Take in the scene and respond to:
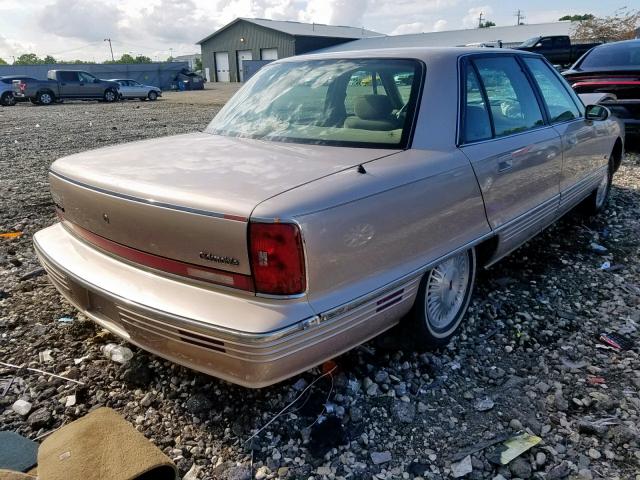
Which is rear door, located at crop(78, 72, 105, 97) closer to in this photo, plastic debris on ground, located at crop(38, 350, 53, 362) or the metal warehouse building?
the metal warehouse building

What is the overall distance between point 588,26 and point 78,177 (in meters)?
36.3

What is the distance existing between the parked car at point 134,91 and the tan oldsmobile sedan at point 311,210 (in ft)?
88.8

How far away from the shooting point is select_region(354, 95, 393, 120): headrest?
275 centimetres

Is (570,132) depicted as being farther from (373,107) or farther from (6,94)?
(6,94)

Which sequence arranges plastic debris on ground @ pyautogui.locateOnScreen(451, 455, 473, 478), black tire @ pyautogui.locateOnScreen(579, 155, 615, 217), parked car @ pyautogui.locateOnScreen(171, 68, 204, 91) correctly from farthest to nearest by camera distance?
parked car @ pyautogui.locateOnScreen(171, 68, 204, 91) → black tire @ pyautogui.locateOnScreen(579, 155, 615, 217) → plastic debris on ground @ pyautogui.locateOnScreen(451, 455, 473, 478)

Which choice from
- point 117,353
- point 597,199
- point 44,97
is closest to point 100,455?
point 117,353

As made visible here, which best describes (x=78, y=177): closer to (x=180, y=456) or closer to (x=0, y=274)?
(x=180, y=456)

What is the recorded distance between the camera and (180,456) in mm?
2178

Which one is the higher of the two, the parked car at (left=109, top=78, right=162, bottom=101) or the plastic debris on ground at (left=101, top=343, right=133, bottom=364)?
the parked car at (left=109, top=78, right=162, bottom=101)

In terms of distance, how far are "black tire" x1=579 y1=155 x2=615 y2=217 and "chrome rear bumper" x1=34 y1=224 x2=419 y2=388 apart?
325 centimetres

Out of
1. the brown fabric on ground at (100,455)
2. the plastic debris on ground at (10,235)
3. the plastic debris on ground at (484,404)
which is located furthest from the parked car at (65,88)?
the plastic debris on ground at (484,404)

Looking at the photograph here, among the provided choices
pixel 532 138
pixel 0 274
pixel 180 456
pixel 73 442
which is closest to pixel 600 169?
pixel 532 138

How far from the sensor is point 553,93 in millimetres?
3916

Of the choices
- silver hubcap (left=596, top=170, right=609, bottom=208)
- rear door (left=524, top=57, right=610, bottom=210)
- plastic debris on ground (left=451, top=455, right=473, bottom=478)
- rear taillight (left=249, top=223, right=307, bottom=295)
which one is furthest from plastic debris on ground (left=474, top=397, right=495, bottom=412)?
silver hubcap (left=596, top=170, right=609, bottom=208)
